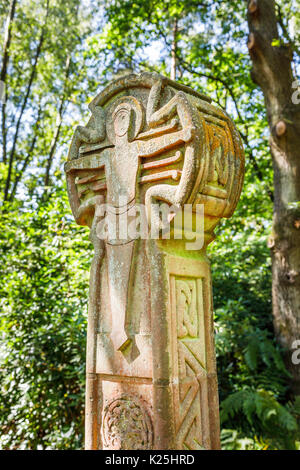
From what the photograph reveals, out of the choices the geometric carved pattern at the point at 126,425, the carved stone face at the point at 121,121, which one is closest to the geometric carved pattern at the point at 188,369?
the geometric carved pattern at the point at 126,425

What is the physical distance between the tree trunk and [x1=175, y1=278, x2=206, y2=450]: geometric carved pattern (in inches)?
122

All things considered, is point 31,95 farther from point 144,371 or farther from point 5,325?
point 144,371

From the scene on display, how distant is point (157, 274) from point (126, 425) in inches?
35.0

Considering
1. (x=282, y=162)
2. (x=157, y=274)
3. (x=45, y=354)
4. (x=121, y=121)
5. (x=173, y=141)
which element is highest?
(x=282, y=162)

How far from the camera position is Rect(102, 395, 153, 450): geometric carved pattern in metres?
2.33

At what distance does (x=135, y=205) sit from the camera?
263cm

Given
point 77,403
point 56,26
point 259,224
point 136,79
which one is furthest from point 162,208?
point 56,26

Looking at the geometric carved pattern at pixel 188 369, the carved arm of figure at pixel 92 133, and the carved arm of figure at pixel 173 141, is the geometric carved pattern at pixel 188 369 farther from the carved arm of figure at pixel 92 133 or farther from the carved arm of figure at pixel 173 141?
the carved arm of figure at pixel 92 133

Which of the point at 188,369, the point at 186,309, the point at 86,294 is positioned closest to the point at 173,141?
the point at 186,309

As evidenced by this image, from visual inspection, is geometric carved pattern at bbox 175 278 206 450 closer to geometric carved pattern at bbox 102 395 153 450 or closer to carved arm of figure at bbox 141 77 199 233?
geometric carved pattern at bbox 102 395 153 450

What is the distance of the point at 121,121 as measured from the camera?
2793 mm

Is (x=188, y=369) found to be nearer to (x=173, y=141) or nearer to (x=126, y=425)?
(x=126, y=425)

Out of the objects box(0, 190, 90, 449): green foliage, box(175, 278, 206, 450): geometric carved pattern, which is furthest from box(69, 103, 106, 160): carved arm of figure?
box(0, 190, 90, 449): green foliage

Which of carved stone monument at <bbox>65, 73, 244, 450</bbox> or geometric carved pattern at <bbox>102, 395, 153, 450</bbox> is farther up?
carved stone monument at <bbox>65, 73, 244, 450</bbox>
